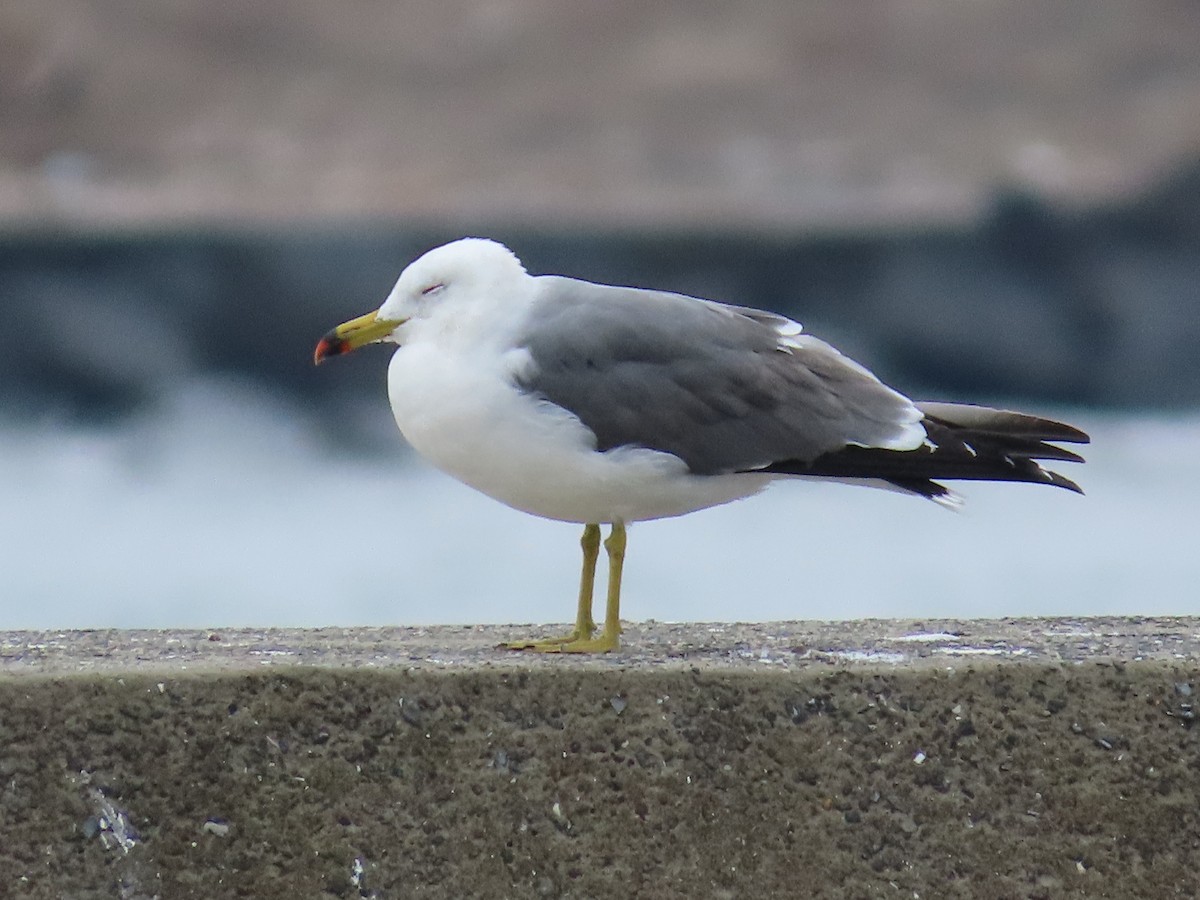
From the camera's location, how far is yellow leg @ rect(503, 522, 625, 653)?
2908 mm

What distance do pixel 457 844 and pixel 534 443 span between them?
26.5 inches

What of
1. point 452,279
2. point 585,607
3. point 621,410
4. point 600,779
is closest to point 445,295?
point 452,279

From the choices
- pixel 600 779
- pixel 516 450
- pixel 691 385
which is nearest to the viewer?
pixel 600 779

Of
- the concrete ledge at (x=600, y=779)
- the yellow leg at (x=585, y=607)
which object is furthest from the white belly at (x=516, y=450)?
the concrete ledge at (x=600, y=779)

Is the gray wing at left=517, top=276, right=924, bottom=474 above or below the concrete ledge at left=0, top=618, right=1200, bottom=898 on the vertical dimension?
above

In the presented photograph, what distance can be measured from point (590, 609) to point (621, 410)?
0.36 metres

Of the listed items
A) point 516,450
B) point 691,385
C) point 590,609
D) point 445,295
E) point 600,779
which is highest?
point 445,295

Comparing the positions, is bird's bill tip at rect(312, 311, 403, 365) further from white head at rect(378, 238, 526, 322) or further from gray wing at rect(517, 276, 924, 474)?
gray wing at rect(517, 276, 924, 474)

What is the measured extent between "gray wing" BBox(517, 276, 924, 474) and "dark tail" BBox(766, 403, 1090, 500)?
0.08 ft

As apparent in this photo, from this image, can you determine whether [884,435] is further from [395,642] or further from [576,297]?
[395,642]

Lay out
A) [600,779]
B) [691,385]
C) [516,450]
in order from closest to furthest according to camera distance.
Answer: [600,779] → [516,450] → [691,385]

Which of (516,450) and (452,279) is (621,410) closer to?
(516,450)

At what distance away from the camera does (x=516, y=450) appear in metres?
2.86

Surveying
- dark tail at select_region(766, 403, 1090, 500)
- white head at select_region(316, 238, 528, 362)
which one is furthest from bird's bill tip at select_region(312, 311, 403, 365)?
dark tail at select_region(766, 403, 1090, 500)
